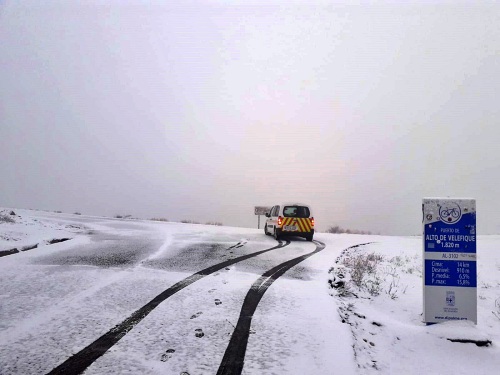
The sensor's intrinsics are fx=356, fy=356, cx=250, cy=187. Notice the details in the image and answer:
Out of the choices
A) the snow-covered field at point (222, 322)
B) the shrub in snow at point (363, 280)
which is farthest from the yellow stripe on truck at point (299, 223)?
the snow-covered field at point (222, 322)

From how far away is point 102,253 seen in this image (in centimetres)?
938

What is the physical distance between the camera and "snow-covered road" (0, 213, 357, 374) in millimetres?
3438

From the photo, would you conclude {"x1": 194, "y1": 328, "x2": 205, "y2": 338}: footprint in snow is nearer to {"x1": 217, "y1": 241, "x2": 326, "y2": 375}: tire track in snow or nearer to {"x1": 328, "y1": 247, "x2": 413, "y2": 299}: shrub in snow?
{"x1": 217, "y1": 241, "x2": 326, "y2": 375}: tire track in snow

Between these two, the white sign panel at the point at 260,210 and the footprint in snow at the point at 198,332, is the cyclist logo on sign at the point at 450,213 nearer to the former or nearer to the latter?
the footprint in snow at the point at 198,332

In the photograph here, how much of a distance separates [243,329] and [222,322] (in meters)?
0.34

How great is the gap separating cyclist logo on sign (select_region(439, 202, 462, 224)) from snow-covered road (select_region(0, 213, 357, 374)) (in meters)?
2.03

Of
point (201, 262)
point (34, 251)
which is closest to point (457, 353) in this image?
point (201, 262)

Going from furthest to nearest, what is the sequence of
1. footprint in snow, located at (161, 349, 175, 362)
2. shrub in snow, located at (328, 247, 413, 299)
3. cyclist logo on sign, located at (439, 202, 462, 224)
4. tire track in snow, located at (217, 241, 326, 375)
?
shrub in snow, located at (328, 247, 413, 299) → cyclist logo on sign, located at (439, 202, 462, 224) → footprint in snow, located at (161, 349, 175, 362) → tire track in snow, located at (217, 241, 326, 375)

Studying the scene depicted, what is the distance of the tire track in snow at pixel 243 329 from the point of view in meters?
3.36

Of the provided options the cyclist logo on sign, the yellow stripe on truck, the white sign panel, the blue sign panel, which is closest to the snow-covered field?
the blue sign panel

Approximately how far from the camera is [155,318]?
4.54 m

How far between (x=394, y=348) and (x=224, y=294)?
261 cm

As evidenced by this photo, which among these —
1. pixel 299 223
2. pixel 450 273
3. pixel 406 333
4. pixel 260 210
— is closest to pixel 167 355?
pixel 406 333

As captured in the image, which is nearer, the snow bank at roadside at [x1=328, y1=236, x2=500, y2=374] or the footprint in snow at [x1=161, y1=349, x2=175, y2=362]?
the footprint in snow at [x1=161, y1=349, x2=175, y2=362]
